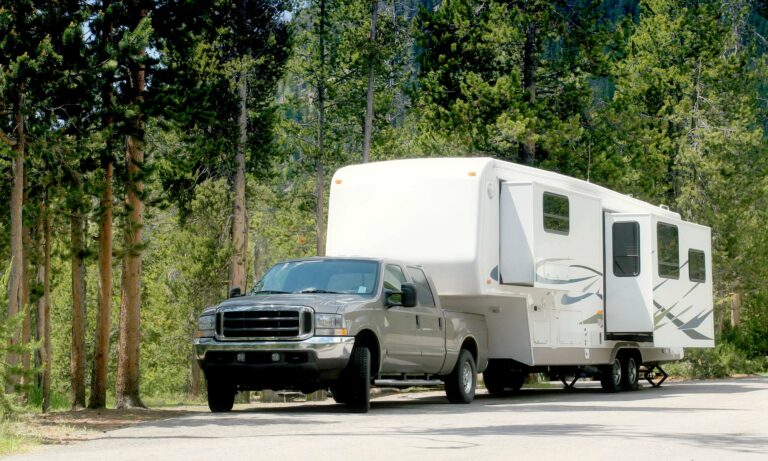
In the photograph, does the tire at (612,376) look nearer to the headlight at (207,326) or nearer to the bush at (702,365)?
the bush at (702,365)

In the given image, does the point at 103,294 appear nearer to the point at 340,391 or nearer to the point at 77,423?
the point at 77,423

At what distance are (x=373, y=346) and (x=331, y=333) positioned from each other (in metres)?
1.05

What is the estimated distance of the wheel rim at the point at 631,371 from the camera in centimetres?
2333

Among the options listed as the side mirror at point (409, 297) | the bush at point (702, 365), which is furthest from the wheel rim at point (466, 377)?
the bush at point (702, 365)

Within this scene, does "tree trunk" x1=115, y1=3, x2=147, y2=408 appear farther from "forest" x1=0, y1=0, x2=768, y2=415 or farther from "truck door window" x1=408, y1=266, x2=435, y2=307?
"truck door window" x1=408, y1=266, x2=435, y2=307

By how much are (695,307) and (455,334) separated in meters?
8.30

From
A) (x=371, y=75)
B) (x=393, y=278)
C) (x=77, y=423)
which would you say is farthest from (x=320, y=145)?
(x=77, y=423)

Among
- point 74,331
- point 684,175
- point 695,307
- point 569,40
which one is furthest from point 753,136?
point 74,331

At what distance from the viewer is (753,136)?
39.5 meters

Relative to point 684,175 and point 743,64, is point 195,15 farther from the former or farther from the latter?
point 743,64

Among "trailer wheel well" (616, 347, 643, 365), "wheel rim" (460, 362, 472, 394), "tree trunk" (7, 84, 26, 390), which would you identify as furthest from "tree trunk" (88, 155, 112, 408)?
"trailer wheel well" (616, 347, 643, 365)

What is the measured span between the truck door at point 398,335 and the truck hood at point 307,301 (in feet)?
1.90

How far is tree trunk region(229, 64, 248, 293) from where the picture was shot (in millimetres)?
34781

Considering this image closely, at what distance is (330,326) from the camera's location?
50.9 feet
